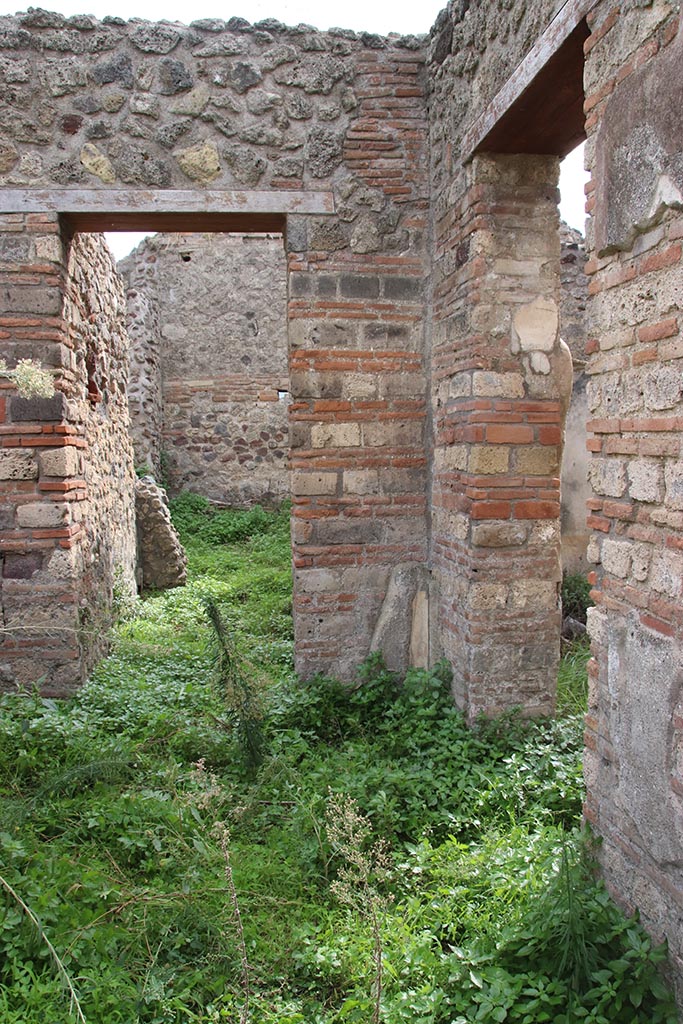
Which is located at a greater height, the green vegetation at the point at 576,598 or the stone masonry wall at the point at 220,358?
the stone masonry wall at the point at 220,358

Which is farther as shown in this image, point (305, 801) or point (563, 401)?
point (563, 401)

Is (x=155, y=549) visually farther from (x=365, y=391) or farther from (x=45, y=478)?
(x=365, y=391)

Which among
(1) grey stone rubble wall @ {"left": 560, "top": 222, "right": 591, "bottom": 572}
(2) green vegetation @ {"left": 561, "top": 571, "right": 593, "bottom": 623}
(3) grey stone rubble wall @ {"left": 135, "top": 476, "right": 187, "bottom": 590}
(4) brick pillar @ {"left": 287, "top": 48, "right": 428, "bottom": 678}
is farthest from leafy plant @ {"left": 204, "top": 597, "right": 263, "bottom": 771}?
(1) grey stone rubble wall @ {"left": 560, "top": 222, "right": 591, "bottom": 572}

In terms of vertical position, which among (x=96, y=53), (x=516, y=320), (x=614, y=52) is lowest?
(x=516, y=320)

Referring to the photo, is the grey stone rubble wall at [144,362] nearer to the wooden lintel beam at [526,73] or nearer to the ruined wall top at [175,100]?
the ruined wall top at [175,100]

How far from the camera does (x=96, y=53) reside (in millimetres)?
4570

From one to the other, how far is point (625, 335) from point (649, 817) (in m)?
1.62

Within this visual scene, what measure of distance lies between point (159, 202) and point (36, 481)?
1946mm

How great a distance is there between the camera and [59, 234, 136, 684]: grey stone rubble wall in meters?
5.06

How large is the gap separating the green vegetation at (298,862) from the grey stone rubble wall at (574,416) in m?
3.26

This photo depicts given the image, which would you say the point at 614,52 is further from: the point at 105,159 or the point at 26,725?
the point at 26,725

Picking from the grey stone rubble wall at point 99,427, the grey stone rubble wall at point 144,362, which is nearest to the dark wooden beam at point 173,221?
the grey stone rubble wall at point 99,427

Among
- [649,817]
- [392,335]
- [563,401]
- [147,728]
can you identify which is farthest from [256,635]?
[649,817]

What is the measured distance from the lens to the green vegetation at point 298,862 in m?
2.32
